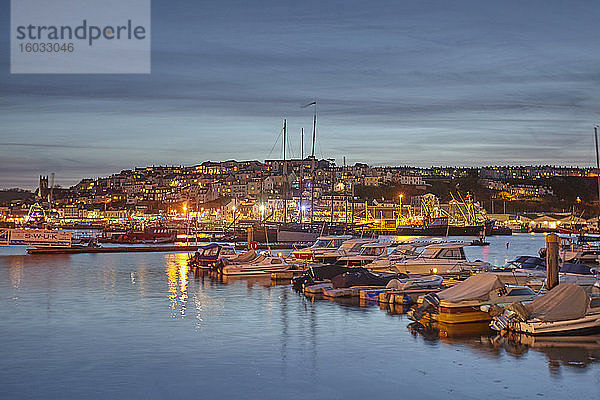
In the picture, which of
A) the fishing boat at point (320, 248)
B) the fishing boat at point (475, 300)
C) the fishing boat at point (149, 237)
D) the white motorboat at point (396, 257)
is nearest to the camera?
the fishing boat at point (475, 300)

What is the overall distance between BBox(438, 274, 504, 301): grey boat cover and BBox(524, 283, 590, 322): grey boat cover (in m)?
1.54

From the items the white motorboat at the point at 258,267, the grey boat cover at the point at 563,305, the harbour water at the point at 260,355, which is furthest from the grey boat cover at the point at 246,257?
the grey boat cover at the point at 563,305

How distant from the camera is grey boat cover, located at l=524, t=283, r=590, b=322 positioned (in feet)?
50.7

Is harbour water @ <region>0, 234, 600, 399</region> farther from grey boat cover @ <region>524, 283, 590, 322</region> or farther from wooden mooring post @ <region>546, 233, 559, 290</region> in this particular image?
wooden mooring post @ <region>546, 233, 559, 290</region>

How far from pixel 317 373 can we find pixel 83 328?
739 centimetres

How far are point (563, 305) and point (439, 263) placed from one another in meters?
10.5

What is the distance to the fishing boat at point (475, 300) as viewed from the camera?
671 inches

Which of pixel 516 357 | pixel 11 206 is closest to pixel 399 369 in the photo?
pixel 516 357

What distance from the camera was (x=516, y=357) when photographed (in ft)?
45.8

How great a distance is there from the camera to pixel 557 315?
1545 cm

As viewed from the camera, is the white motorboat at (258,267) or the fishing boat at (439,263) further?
the white motorboat at (258,267)

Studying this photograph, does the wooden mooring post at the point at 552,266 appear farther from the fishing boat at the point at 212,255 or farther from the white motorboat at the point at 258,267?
the fishing boat at the point at 212,255

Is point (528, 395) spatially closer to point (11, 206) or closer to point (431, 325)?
point (431, 325)

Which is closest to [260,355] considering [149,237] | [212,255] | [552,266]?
[552,266]
